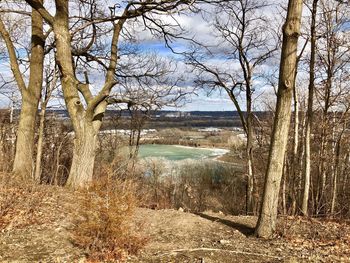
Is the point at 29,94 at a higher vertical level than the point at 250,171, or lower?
higher

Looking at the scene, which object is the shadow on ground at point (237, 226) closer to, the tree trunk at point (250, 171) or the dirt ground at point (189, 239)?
the dirt ground at point (189, 239)

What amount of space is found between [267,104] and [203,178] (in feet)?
54.1

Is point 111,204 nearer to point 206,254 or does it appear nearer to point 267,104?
point 206,254

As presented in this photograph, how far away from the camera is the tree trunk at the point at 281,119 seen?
614 centimetres

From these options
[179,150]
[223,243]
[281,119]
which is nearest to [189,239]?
[223,243]

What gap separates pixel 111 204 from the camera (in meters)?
5.13

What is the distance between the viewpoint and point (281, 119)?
248 inches

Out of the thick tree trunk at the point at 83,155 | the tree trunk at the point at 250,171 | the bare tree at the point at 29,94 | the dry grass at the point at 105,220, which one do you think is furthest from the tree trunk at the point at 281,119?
the tree trunk at the point at 250,171

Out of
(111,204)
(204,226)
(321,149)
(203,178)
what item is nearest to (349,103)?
(321,149)

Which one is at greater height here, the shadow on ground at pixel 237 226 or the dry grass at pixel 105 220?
the dry grass at pixel 105 220

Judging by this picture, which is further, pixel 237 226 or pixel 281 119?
pixel 237 226

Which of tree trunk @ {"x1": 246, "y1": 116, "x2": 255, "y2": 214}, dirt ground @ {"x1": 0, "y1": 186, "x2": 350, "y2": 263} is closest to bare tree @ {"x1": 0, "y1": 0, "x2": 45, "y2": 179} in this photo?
dirt ground @ {"x1": 0, "y1": 186, "x2": 350, "y2": 263}

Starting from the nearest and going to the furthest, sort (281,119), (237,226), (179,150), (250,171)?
(281,119), (237,226), (250,171), (179,150)

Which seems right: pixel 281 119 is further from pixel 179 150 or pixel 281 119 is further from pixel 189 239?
pixel 179 150
